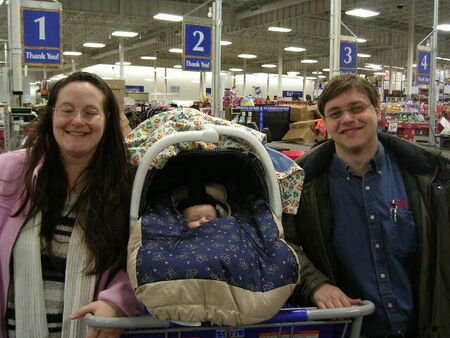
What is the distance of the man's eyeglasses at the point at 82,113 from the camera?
5.57 ft

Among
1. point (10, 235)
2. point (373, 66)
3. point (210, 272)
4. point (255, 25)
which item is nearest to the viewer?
point (210, 272)

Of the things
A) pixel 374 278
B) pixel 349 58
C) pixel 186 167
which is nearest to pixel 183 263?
pixel 186 167

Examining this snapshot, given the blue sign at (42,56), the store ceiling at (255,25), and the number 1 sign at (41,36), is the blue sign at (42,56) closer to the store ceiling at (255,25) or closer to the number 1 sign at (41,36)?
the number 1 sign at (41,36)

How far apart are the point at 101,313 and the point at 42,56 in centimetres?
581

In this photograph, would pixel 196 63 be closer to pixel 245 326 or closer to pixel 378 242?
pixel 378 242

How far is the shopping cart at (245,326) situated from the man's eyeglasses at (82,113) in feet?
1.00

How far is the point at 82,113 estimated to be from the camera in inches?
67.2

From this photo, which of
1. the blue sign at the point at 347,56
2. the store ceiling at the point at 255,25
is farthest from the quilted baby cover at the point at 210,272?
the store ceiling at the point at 255,25

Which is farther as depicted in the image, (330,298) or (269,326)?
(330,298)

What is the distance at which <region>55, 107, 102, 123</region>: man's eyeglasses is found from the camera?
66.9 inches

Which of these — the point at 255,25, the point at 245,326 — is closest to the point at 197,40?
the point at 245,326

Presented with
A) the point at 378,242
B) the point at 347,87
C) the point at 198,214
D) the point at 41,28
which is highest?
the point at 41,28

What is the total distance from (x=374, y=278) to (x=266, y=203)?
1.66 feet

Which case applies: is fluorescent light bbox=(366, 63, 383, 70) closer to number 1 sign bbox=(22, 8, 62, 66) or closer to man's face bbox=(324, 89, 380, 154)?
number 1 sign bbox=(22, 8, 62, 66)
